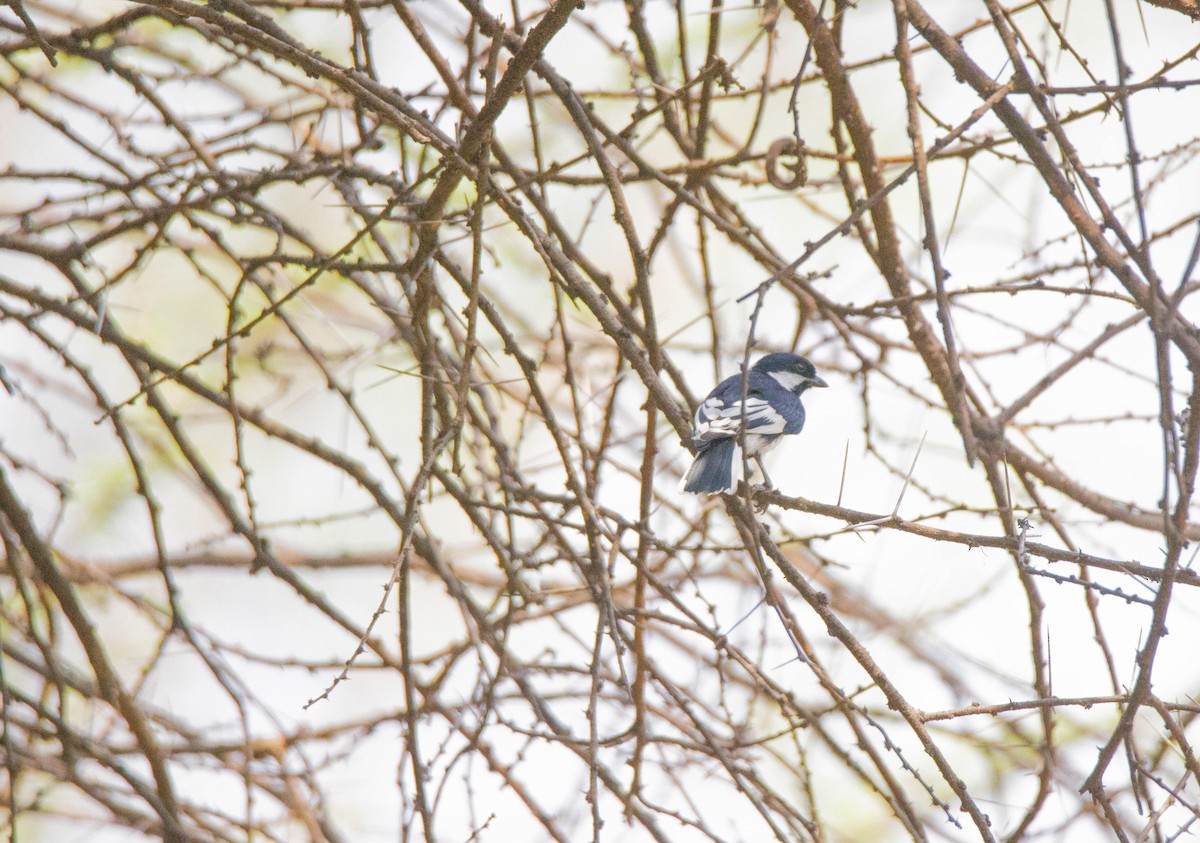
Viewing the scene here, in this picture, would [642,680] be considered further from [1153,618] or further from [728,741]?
[1153,618]

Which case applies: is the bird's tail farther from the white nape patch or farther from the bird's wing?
the white nape patch

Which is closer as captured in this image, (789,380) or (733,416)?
(733,416)

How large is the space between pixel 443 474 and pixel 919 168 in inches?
66.9

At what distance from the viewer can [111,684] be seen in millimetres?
3496

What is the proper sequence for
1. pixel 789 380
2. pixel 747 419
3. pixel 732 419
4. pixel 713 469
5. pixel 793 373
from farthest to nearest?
pixel 789 380 → pixel 793 373 → pixel 747 419 → pixel 732 419 → pixel 713 469

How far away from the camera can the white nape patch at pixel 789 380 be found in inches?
239

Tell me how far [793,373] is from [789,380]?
0.11 m

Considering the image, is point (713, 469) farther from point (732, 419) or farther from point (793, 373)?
point (793, 373)

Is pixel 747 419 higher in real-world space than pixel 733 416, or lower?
higher

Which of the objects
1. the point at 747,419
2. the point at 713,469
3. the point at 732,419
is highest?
the point at 747,419

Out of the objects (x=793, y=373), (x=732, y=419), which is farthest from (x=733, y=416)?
(x=793, y=373)

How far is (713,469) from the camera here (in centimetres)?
409

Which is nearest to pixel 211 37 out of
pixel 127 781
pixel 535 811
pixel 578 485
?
pixel 578 485

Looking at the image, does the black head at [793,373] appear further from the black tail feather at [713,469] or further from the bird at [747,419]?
the black tail feather at [713,469]
